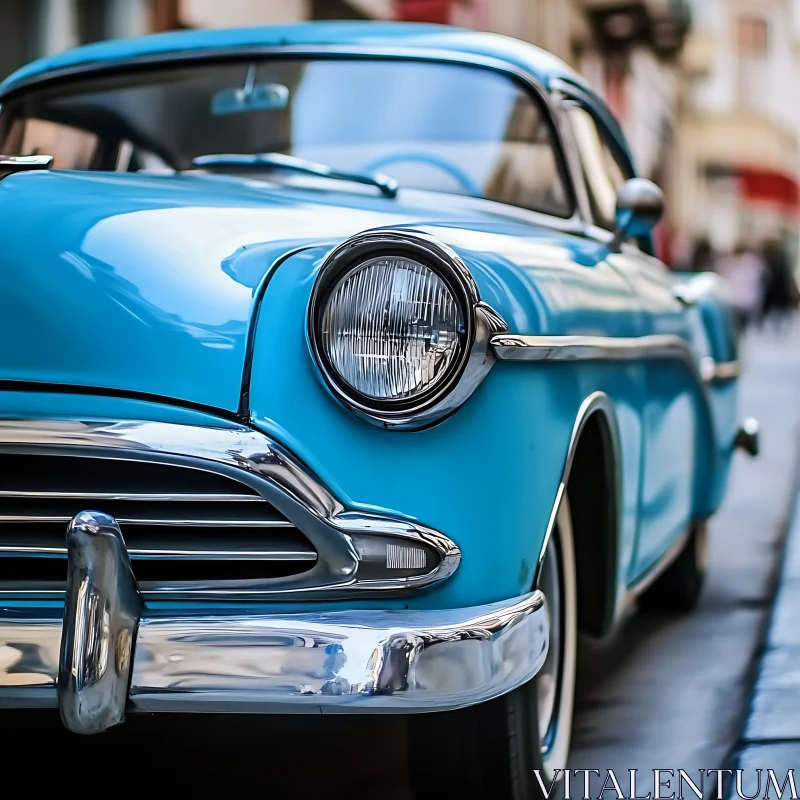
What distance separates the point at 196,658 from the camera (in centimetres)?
199

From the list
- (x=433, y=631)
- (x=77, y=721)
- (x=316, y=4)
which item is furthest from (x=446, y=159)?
(x=316, y=4)

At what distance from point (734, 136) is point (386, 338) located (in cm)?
3395

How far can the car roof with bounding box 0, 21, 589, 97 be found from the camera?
3.45 meters

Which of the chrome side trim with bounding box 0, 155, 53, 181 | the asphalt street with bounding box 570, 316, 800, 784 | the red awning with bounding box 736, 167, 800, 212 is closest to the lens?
the chrome side trim with bounding box 0, 155, 53, 181

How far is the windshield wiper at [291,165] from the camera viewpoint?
10.1ft

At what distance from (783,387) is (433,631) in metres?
11.6

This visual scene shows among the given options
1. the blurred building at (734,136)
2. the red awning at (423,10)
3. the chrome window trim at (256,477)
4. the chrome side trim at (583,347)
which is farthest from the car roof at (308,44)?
the blurred building at (734,136)

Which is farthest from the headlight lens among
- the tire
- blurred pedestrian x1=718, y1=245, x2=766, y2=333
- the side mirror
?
blurred pedestrian x1=718, y1=245, x2=766, y2=333

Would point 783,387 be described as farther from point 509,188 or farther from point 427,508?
point 427,508

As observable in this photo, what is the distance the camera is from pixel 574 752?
9.91 ft

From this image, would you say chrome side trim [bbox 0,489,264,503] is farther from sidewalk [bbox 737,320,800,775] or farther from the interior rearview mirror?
the interior rearview mirror

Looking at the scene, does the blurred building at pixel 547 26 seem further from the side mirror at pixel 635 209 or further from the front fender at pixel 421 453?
the front fender at pixel 421 453

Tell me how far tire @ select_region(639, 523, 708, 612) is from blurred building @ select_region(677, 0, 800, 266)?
2692cm

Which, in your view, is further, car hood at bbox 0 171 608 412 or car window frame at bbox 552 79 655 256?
car window frame at bbox 552 79 655 256
